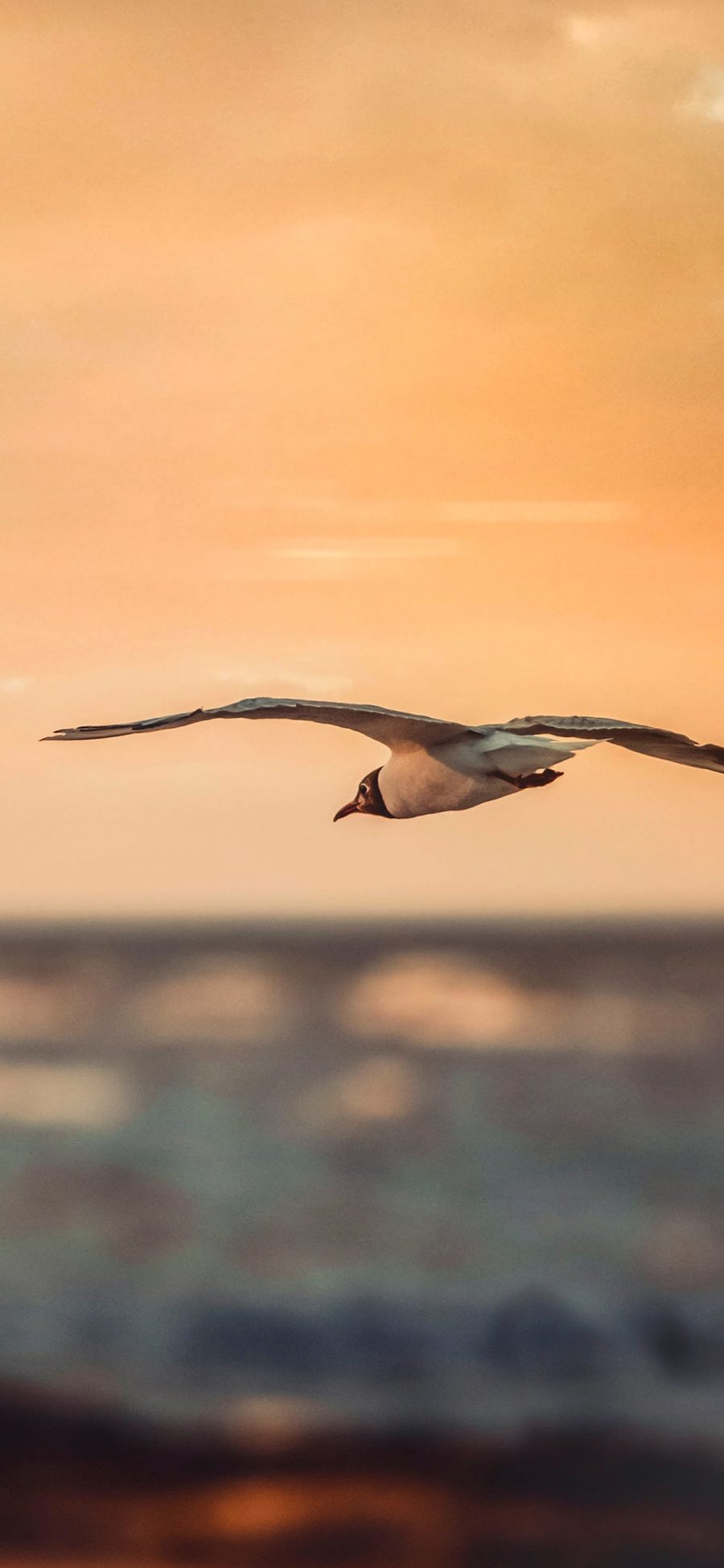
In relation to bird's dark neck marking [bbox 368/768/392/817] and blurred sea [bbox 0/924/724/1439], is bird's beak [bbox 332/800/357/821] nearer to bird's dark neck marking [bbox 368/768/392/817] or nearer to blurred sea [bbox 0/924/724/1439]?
bird's dark neck marking [bbox 368/768/392/817]

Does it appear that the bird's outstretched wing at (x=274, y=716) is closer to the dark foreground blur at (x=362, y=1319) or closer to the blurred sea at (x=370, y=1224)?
the dark foreground blur at (x=362, y=1319)

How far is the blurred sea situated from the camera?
2244 cm

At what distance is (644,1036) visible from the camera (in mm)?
81375

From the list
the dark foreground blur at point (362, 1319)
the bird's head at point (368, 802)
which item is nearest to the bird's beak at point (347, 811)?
the bird's head at point (368, 802)

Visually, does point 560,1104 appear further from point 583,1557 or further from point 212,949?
point 212,949

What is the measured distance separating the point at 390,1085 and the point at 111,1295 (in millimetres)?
44640

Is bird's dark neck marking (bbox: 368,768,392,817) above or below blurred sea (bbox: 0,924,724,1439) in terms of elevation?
above

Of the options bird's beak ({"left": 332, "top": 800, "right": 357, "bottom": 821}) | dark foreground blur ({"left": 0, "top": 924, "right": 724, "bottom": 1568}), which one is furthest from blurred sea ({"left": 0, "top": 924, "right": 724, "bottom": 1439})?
bird's beak ({"left": 332, "top": 800, "right": 357, "bottom": 821})

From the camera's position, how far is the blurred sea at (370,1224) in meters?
22.4

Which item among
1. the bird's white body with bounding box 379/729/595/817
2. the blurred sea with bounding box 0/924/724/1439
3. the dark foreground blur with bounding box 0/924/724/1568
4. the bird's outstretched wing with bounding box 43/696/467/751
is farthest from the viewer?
the blurred sea with bounding box 0/924/724/1439

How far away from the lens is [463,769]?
1121cm

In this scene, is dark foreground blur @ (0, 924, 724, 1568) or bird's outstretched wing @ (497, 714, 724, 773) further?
dark foreground blur @ (0, 924, 724, 1568)

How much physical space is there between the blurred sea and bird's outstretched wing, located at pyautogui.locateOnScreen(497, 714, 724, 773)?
1268 centimetres

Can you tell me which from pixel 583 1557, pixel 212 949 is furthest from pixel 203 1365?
pixel 212 949
